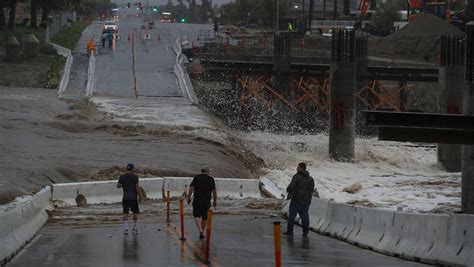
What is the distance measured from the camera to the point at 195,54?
8538cm

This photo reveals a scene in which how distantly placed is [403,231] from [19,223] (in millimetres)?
7393

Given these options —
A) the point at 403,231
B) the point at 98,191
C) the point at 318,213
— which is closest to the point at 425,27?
the point at 98,191

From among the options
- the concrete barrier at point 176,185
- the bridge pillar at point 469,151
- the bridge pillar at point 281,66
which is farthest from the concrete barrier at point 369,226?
the bridge pillar at point 281,66

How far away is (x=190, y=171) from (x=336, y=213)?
45.1 ft

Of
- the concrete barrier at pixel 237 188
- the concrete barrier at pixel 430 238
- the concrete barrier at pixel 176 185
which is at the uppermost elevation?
the concrete barrier at pixel 430 238

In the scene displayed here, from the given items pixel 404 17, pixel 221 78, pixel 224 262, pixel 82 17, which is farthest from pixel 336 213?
pixel 82 17

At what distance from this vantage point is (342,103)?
51750 millimetres

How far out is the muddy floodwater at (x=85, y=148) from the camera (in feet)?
112

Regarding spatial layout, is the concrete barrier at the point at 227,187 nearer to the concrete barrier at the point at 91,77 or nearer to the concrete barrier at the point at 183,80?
the concrete barrier at the point at 183,80

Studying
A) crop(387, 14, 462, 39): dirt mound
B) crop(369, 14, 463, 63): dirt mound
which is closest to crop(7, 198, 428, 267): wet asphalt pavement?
crop(369, 14, 463, 63): dirt mound

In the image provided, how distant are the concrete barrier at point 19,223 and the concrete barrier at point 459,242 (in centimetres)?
733

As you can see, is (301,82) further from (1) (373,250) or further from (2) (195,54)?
(1) (373,250)

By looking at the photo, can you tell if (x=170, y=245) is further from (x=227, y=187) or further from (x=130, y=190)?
(x=227, y=187)

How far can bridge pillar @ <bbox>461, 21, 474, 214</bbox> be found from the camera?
32.1 meters
